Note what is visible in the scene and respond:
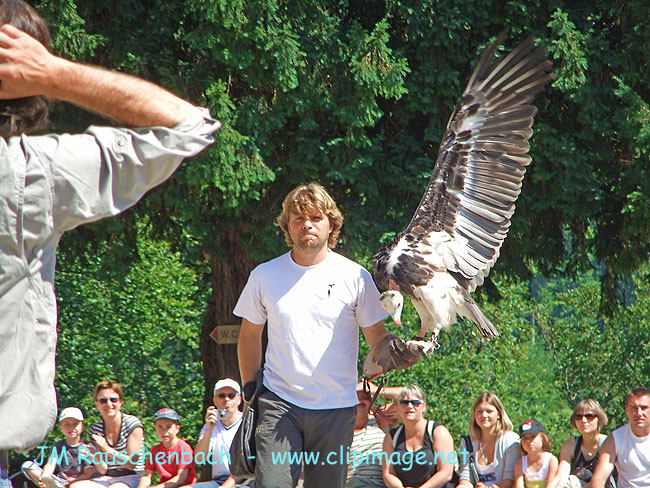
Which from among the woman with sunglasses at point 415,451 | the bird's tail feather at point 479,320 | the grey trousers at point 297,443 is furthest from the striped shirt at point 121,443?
the grey trousers at point 297,443

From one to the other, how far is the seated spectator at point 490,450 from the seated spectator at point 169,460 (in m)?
2.27

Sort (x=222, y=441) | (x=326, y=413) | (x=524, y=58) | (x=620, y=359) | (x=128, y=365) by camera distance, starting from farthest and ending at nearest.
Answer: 1. (x=128, y=365)
2. (x=620, y=359)
3. (x=222, y=441)
4. (x=524, y=58)
5. (x=326, y=413)

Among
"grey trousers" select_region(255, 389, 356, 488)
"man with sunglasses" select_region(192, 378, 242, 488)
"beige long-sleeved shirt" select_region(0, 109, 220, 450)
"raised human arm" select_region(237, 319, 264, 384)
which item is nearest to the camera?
"beige long-sleeved shirt" select_region(0, 109, 220, 450)

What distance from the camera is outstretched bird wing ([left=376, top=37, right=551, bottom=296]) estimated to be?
18.0ft

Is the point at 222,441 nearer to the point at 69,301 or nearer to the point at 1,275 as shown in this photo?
the point at 1,275

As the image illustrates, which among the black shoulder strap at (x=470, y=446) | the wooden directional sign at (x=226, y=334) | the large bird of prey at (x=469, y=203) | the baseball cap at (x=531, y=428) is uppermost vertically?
the large bird of prey at (x=469, y=203)

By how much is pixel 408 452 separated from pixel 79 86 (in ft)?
18.4

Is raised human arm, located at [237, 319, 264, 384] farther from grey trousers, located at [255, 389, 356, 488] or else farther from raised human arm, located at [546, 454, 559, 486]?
raised human arm, located at [546, 454, 559, 486]

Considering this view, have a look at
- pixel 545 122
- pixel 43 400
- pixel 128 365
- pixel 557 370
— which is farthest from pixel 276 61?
pixel 557 370

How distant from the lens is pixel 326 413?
14.0 feet

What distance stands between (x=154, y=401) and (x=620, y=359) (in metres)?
9.98

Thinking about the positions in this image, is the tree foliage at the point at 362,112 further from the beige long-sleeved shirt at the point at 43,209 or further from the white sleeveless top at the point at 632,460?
the beige long-sleeved shirt at the point at 43,209

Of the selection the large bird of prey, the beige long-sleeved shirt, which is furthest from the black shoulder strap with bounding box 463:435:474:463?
the beige long-sleeved shirt

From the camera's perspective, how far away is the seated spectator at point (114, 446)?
7418mm
